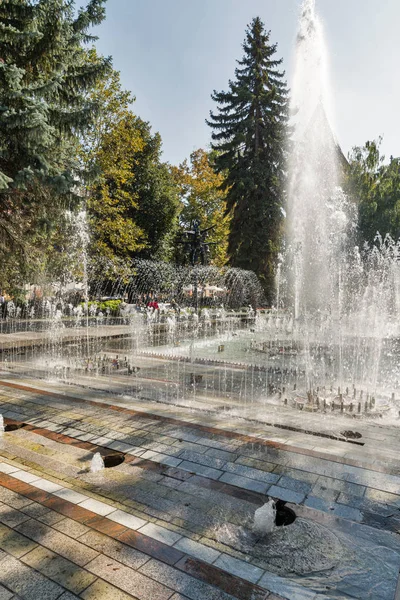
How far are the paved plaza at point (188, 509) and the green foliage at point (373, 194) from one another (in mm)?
25721

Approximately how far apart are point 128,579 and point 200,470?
1.76 metres

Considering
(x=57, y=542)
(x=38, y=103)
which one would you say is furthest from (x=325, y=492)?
(x=38, y=103)

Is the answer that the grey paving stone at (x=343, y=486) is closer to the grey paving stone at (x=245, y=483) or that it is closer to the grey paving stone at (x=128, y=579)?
the grey paving stone at (x=245, y=483)

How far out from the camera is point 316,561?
297 cm

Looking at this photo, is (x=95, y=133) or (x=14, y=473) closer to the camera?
(x=14, y=473)

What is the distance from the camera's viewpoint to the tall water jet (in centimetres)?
2559

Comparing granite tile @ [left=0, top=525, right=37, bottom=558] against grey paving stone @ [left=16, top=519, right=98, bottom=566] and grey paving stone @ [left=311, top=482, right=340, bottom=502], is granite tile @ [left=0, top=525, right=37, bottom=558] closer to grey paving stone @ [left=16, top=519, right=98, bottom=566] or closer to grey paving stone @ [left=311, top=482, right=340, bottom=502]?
grey paving stone @ [left=16, top=519, right=98, bottom=566]

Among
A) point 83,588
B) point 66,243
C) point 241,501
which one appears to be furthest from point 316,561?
point 66,243

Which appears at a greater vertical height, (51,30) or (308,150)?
(308,150)

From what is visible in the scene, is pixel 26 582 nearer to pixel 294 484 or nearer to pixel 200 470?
pixel 200 470

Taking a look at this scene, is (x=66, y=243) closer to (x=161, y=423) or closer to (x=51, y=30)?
(x=51, y=30)

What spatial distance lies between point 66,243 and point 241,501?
1688 cm

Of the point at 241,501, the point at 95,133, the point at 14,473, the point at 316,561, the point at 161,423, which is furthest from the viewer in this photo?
the point at 95,133

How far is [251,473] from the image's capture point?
435 centimetres
